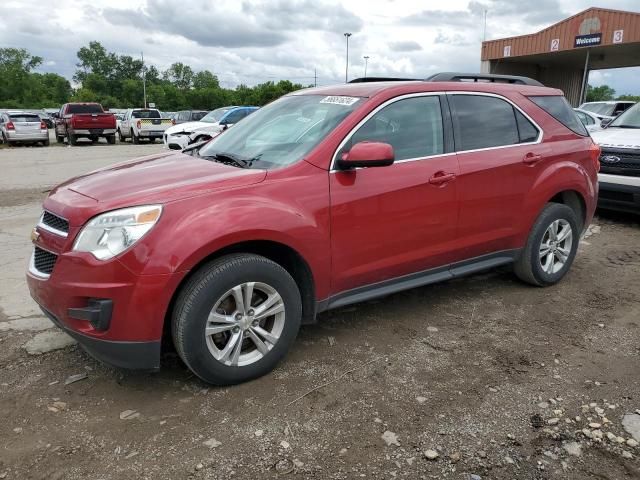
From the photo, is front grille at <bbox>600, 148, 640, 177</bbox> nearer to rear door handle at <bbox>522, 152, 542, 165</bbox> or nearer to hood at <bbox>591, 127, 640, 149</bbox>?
hood at <bbox>591, 127, 640, 149</bbox>

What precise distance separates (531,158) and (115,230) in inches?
126

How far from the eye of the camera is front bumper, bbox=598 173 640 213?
672cm

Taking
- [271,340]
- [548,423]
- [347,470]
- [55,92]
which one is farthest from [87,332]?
[55,92]

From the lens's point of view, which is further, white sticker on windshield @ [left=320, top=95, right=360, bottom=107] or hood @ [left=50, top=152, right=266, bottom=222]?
white sticker on windshield @ [left=320, top=95, right=360, bottom=107]

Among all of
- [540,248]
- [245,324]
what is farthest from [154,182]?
[540,248]

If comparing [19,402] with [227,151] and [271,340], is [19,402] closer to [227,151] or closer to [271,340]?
[271,340]

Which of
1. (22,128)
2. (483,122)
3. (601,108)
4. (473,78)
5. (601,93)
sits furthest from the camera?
(601,93)

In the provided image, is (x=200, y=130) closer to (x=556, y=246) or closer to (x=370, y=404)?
(x=556, y=246)

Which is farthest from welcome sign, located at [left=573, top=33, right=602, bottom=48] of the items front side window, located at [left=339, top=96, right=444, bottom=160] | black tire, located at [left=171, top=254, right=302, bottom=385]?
black tire, located at [left=171, top=254, right=302, bottom=385]

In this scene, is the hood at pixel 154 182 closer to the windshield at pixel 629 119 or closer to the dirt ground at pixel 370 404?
the dirt ground at pixel 370 404

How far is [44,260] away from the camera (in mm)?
2994

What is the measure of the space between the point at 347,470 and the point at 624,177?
6.09 metres

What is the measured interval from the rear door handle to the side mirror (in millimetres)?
1546

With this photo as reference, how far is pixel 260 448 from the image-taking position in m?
2.56
